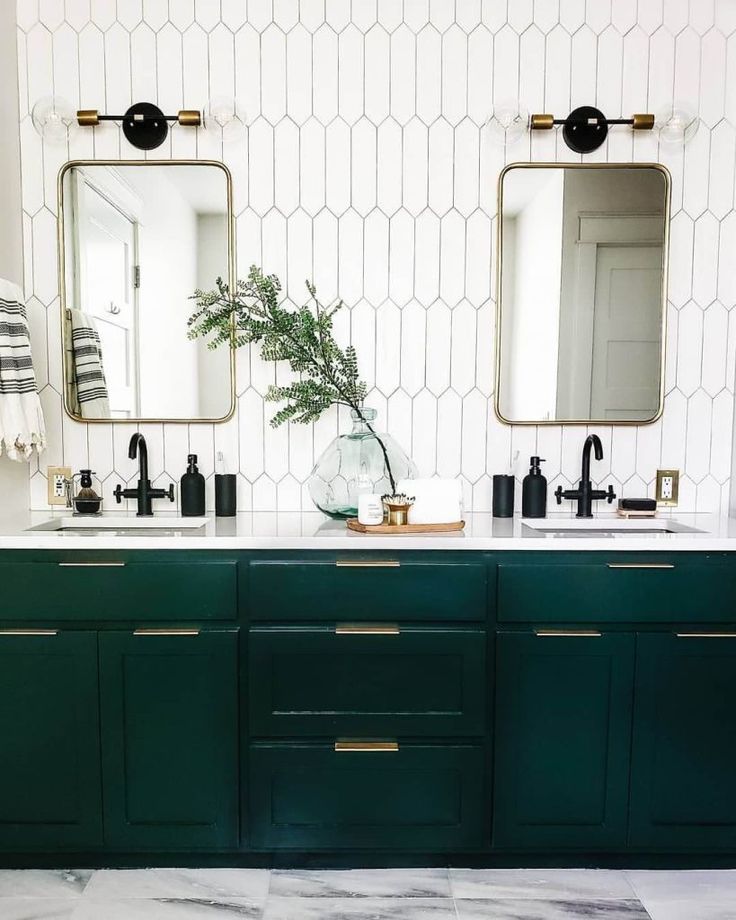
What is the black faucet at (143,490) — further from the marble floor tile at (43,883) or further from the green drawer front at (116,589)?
the marble floor tile at (43,883)

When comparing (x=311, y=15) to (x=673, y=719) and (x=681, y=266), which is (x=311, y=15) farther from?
(x=673, y=719)

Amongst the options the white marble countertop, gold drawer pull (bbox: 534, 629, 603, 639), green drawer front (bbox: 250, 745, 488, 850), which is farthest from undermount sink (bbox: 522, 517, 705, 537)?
green drawer front (bbox: 250, 745, 488, 850)

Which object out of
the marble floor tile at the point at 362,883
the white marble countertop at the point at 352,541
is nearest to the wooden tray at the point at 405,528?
the white marble countertop at the point at 352,541

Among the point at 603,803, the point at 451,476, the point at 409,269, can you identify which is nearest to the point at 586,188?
the point at 409,269

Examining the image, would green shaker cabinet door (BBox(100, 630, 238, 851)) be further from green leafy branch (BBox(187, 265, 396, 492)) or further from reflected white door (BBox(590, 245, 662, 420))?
reflected white door (BBox(590, 245, 662, 420))

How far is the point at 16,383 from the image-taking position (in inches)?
84.8

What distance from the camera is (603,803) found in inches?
76.7

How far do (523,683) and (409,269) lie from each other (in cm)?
142

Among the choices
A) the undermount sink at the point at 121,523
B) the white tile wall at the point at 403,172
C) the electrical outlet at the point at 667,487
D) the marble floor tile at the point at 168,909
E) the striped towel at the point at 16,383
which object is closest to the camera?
the marble floor tile at the point at 168,909

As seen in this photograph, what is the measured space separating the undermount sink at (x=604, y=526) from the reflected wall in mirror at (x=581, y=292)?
1.21 feet

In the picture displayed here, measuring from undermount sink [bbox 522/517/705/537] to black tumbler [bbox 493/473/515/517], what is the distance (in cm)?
8

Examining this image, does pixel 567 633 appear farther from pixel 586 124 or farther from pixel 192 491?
pixel 586 124

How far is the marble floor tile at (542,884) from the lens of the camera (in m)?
1.91

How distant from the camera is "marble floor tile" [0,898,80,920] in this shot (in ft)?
5.99
